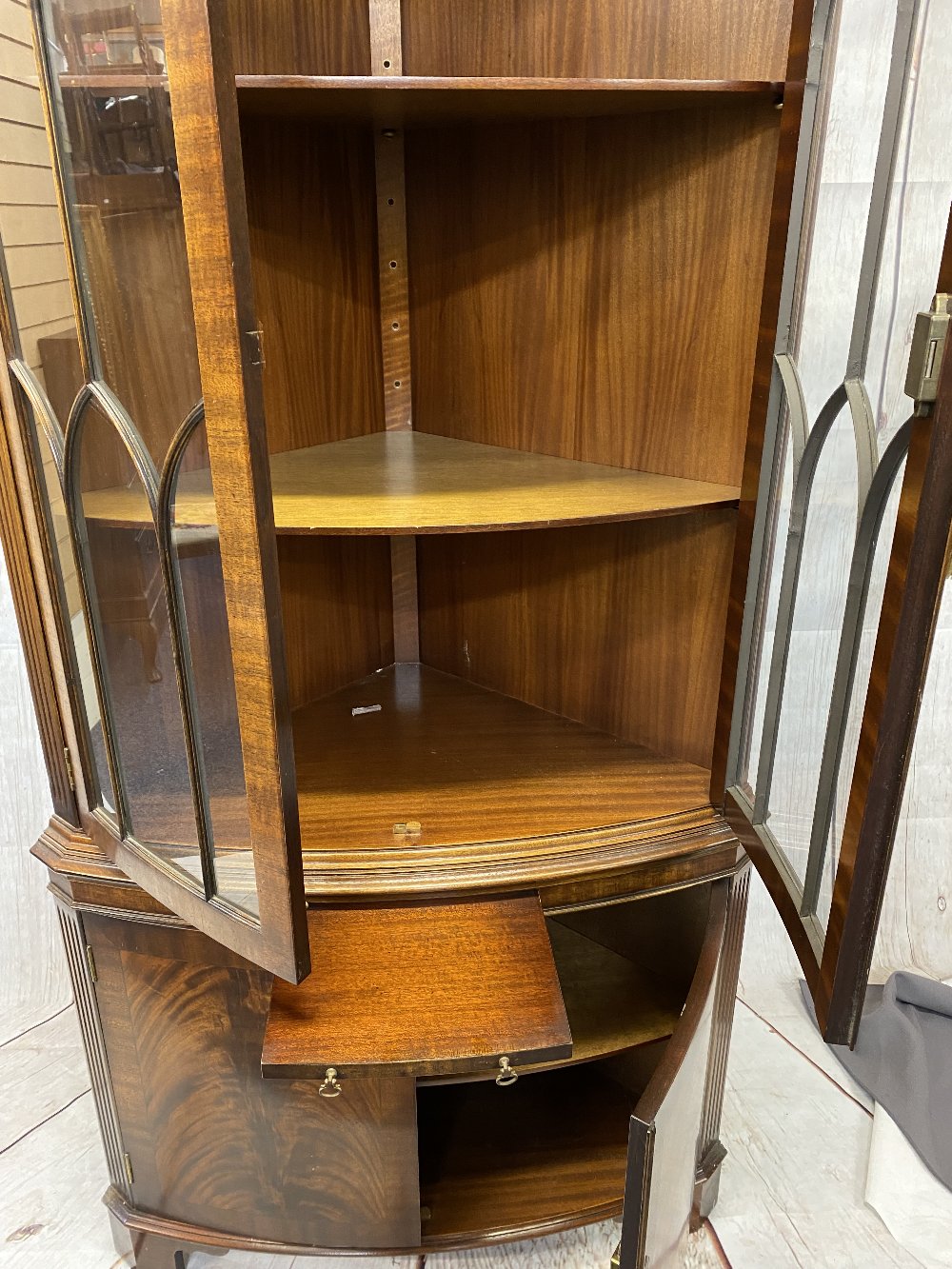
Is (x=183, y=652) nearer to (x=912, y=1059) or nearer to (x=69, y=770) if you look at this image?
(x=69, y=770)

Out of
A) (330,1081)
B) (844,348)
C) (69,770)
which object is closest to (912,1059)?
(330,1081)

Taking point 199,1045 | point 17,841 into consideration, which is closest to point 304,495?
point 199,1045

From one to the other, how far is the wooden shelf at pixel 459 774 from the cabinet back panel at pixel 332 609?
0.15 feet

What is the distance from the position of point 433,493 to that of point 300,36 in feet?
1.95

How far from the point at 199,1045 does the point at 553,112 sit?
117 cm

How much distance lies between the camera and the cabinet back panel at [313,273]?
1332 millimetres

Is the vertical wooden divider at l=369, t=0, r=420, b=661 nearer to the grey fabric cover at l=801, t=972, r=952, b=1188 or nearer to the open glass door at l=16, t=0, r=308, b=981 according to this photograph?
the open glass door at l=16, t=0, r=308, b=981

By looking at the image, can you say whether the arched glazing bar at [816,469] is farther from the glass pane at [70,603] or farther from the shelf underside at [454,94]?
the glass pane at [70,603]

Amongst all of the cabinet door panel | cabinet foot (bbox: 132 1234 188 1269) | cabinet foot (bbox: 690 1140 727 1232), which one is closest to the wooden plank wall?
the cabinet door panel

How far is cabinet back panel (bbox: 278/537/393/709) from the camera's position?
4.98ft

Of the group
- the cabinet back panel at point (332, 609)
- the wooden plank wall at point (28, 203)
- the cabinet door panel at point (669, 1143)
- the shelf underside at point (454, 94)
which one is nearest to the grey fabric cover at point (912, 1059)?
the cabinet door panel at point (669, 1143)

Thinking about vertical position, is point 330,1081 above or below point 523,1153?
above

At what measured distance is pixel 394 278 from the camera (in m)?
1.50

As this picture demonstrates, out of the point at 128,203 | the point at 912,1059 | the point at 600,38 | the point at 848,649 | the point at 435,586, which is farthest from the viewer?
the point at 912,1059
